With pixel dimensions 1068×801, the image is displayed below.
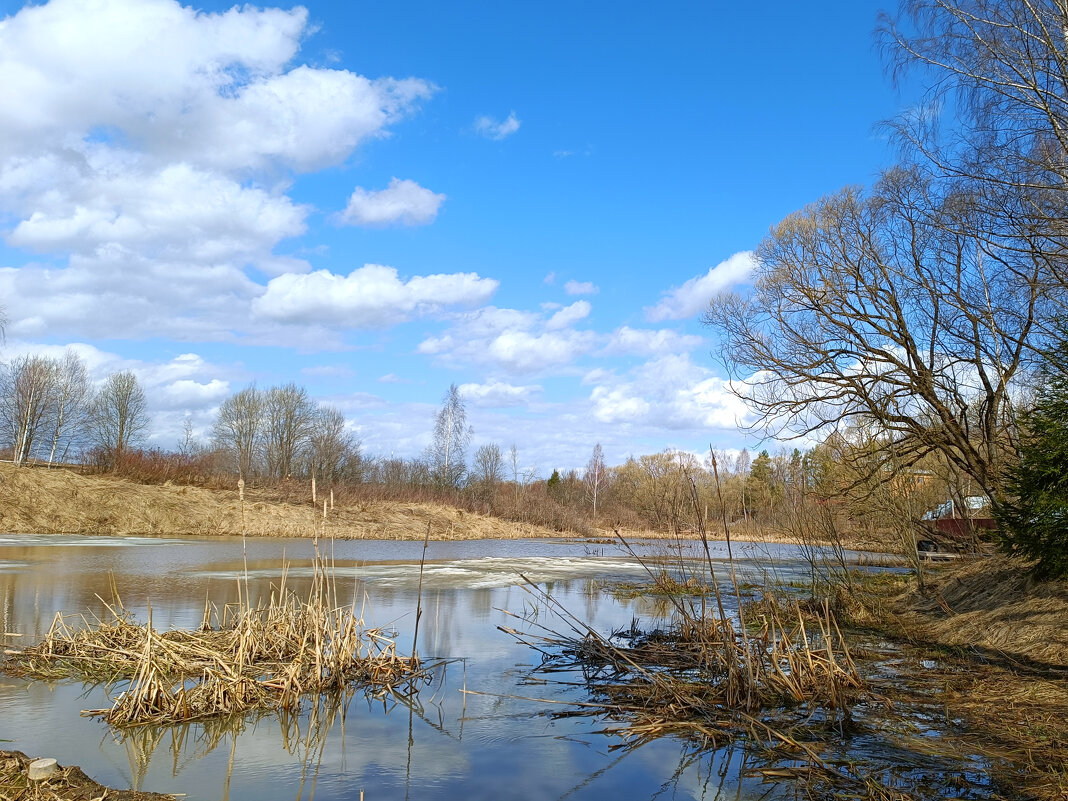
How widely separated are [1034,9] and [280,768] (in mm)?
11140

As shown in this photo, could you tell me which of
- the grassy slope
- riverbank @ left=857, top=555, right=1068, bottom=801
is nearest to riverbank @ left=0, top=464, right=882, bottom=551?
the grassy slope

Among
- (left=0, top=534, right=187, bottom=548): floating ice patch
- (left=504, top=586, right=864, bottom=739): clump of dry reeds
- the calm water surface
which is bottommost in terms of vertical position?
(left=0, top=534, right=187, bottom=548): floating ice patch

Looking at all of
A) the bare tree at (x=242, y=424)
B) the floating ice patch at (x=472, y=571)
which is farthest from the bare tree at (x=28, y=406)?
the floating ice patch at (x=472, y=571)

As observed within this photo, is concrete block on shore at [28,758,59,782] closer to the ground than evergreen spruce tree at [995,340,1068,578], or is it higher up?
closer to the ground

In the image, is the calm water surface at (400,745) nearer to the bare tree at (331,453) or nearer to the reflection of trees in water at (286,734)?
the reflection of trees in water at (286,734)

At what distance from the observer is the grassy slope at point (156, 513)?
92.8 ft

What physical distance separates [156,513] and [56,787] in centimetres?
3023

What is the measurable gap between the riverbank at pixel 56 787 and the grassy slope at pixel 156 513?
23398 mm

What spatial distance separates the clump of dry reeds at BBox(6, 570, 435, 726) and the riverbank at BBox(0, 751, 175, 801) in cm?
135

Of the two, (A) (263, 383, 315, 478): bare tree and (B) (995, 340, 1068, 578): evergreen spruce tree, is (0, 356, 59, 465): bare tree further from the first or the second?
(B) (995, 340, 1068, 578): evergreen spruce tree

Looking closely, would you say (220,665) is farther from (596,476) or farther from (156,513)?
(596,476)

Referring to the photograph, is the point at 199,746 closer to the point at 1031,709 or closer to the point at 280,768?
the point at 280,768

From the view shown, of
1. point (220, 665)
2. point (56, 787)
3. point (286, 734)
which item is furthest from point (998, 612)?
point (56, 787)

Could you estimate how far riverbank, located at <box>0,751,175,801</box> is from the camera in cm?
405
